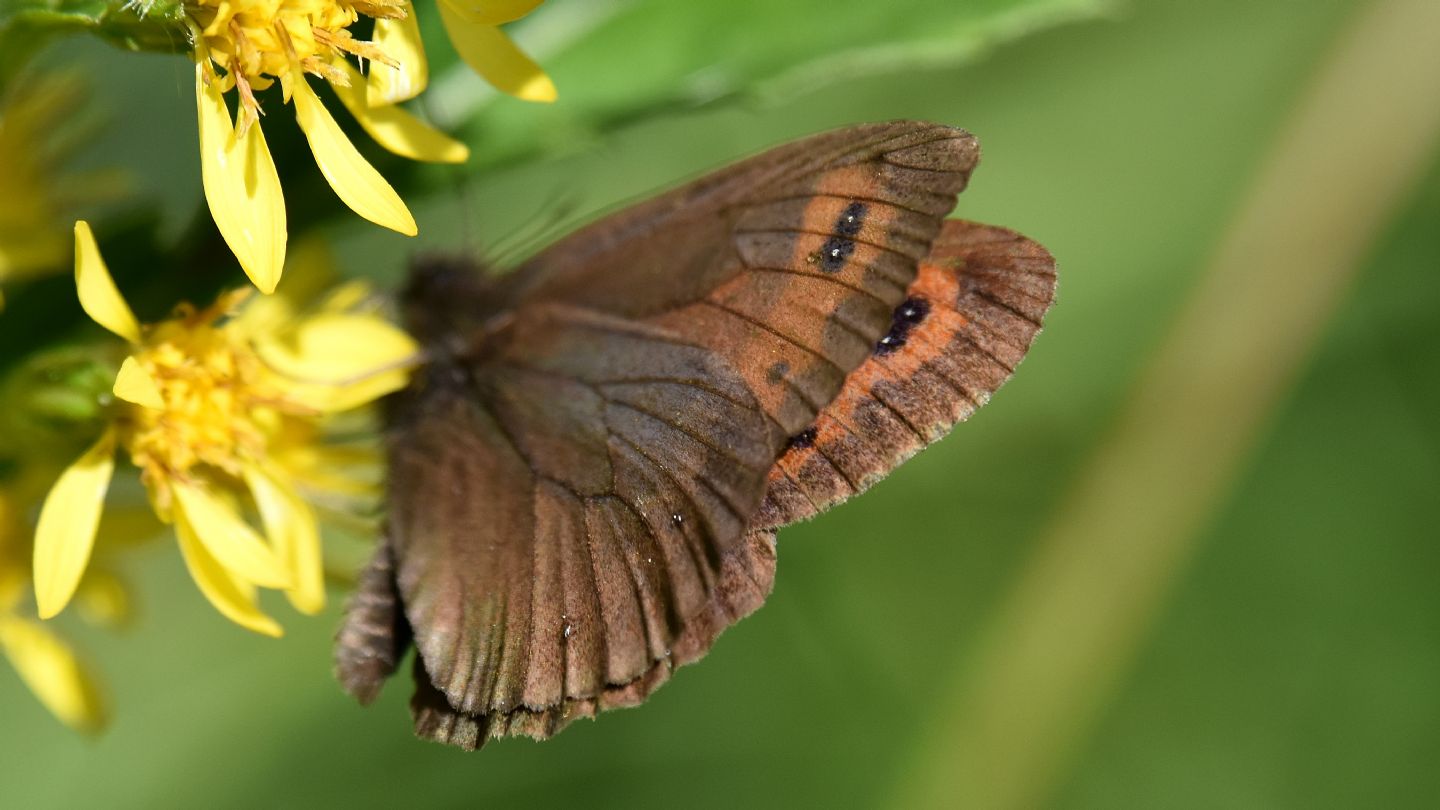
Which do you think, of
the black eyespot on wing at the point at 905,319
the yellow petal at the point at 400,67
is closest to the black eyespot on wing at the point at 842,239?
the black eyespot on wing at the point at 905,319

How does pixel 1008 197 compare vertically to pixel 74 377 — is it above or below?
above

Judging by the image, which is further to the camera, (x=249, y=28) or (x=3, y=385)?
(x=3, y=385)

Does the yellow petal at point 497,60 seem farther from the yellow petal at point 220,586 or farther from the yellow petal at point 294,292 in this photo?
the yellow petal at point 220,586

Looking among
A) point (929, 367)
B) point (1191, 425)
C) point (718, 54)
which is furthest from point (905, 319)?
point (1191, 425)

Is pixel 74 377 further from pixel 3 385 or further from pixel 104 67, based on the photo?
pixel 104 67

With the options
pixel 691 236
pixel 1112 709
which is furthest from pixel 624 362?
pixel 1112 709
